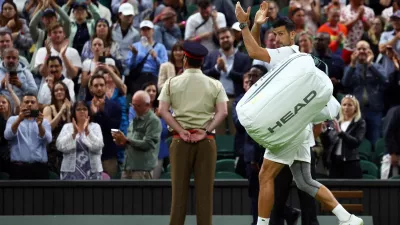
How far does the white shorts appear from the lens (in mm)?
10680

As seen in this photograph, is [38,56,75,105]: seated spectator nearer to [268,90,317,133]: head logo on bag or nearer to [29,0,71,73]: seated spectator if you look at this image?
[29,0,71,73]: seated spectator

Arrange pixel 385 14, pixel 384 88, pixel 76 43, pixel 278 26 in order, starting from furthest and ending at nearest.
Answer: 1. pixel 385 14
2. pixel 76 43
3. pixel 384 88
4. pixel 278 26

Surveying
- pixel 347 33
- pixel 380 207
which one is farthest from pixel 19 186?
pixel 347 33

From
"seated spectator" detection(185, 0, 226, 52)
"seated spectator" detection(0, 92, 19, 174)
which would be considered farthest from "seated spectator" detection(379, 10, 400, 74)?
"seated spectator" detection(0, 92, 19, 174)

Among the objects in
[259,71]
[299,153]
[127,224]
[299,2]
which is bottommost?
[127,224]

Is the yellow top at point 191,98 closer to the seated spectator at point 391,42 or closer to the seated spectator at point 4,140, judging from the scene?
the seated spectator at point 4,140

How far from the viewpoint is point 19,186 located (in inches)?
552

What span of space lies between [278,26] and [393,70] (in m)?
6.78

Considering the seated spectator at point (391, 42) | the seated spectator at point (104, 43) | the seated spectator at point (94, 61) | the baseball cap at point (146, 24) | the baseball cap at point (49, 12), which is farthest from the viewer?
the baseball cap at point (49, 12)

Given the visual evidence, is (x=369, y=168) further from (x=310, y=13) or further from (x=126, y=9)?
(x=126, y=9)

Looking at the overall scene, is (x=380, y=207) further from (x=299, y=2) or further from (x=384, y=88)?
(x=299, y=2)

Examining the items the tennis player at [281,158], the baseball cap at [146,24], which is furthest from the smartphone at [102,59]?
the tennis player at [281,158]

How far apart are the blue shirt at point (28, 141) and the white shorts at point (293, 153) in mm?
4583

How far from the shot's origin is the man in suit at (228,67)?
16805 millimetres
